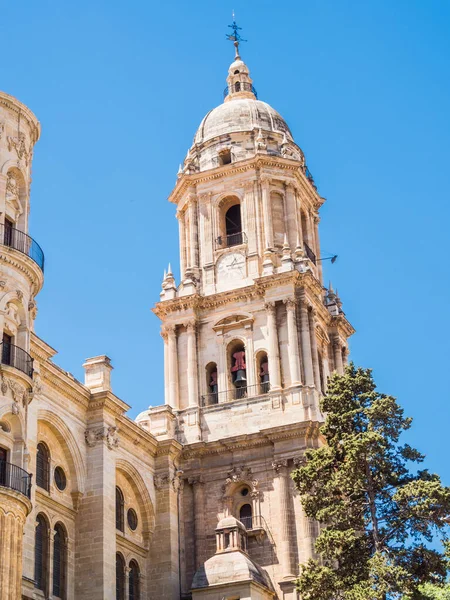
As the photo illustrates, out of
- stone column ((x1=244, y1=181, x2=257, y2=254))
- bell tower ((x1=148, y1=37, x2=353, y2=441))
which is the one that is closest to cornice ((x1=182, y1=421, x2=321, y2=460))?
bell tower ((x1=148, y1=37, x2=353, y2=441))

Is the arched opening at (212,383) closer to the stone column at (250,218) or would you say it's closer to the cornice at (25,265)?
the stone column at (250,218)

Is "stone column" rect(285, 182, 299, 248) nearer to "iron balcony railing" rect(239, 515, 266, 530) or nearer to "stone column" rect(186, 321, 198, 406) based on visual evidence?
"stone column" rect(186, 321, 198, 406)

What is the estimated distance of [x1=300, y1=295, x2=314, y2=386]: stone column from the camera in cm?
5175

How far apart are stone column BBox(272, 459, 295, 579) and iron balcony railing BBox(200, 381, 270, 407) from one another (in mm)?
4465

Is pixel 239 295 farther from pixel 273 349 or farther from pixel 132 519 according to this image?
pixel 132 519

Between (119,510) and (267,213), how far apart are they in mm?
17892

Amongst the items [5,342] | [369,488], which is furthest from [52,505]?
[369,488]

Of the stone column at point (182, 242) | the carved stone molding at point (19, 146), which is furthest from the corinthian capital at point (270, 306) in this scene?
the carved stone molding at point (19, 146)

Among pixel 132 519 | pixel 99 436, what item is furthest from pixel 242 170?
pixel 132 519

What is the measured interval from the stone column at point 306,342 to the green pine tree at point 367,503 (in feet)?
38.0

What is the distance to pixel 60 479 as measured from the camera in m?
42.2

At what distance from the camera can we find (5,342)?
1364 inches

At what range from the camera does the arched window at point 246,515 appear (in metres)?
49.2

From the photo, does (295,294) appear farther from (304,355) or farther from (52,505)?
(52,505)
